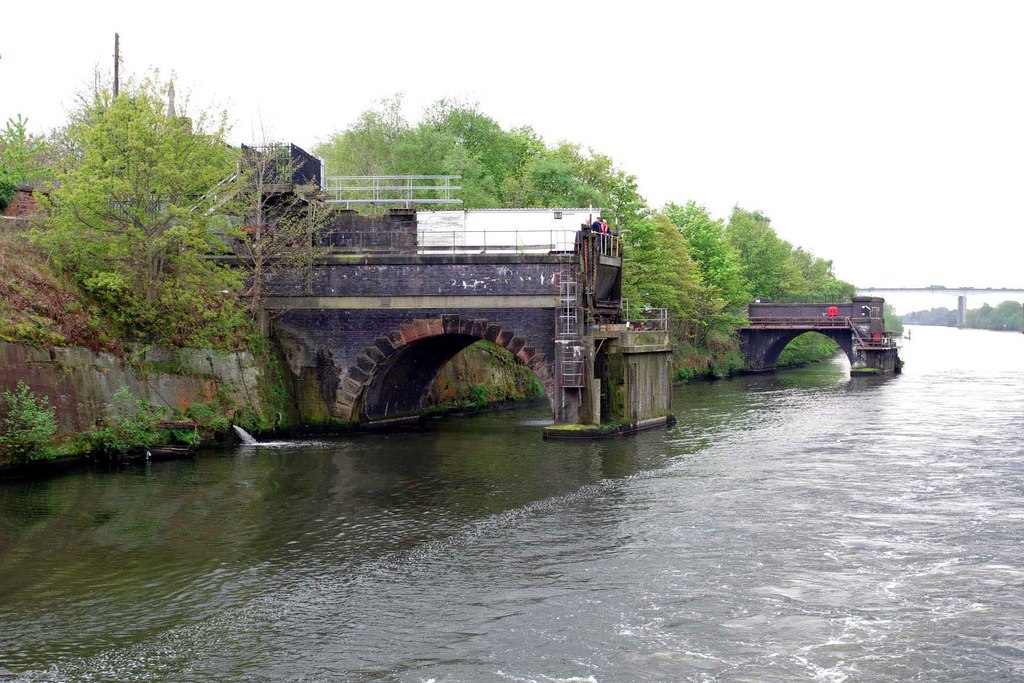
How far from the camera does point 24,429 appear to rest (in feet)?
118

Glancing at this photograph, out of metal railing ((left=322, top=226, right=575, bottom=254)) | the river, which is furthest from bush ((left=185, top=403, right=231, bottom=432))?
metal railing ((left=322, top=226, right=575, bottom=254))

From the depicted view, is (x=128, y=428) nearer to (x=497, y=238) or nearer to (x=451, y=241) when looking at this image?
(x=451, y=241)

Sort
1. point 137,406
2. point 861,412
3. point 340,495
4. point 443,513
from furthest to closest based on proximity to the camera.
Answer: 1. point 861,412
2. point 137,406
3. point 340,495
4. point 443,513

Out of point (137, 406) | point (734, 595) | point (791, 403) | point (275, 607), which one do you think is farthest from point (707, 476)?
point (791, 403)

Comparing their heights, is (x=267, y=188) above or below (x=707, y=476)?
above

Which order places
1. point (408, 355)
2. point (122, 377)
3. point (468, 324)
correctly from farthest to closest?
point (408, 355) < point (468, 324) < point (122, 377)

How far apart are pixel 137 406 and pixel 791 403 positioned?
42.0 metres

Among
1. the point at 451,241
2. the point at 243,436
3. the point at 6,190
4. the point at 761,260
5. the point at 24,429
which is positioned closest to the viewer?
the point at 24,429

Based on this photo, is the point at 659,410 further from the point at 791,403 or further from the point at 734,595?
the point at 734,595

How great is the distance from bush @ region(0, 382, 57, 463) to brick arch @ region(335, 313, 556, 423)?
14.9 meters

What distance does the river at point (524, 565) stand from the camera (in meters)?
19.4

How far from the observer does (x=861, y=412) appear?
61.1 meters

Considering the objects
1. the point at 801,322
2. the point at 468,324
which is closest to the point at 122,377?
the point at 468,324

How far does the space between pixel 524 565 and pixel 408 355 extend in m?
26.5
